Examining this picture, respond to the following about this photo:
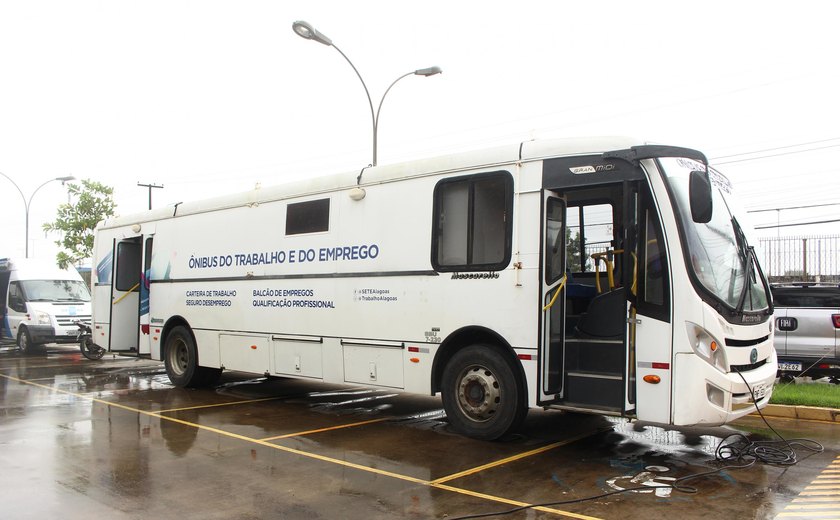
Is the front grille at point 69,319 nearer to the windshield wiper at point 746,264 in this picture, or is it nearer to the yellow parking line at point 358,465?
the yellow parking line at point 358,465

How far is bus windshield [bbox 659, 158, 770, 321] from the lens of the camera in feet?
21.1

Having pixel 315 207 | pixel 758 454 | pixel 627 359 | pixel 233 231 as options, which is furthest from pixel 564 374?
pixel 233 231

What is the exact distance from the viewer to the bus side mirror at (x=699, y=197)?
20.2ft

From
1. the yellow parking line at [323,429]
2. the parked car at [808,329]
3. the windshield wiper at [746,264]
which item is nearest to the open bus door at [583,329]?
the windshield wiper at [746,264]

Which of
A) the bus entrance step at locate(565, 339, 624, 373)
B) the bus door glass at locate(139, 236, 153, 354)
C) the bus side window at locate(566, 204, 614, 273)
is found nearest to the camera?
the bus entrance step at locate(565, 339, 624, 373)

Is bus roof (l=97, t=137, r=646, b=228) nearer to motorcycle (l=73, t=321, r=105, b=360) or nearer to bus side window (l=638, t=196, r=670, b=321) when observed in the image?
bus side window (l=638, t=196, r=670, b=321)

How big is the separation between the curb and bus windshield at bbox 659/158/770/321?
2.54 m

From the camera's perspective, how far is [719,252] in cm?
670

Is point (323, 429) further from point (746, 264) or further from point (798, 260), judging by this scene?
point (798, 260)

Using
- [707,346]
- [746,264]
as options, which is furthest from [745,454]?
[746,264]

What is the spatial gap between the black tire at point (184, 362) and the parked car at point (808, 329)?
10337 mm

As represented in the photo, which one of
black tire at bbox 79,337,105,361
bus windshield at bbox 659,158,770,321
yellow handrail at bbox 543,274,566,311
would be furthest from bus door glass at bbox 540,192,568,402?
black tire at bbox 79,337,105,361

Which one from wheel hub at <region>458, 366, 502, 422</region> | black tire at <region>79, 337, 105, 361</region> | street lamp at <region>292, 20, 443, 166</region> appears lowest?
black tire at <region>79, 337, 105, 361</region>

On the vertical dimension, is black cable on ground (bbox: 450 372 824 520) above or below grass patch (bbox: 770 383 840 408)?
below
